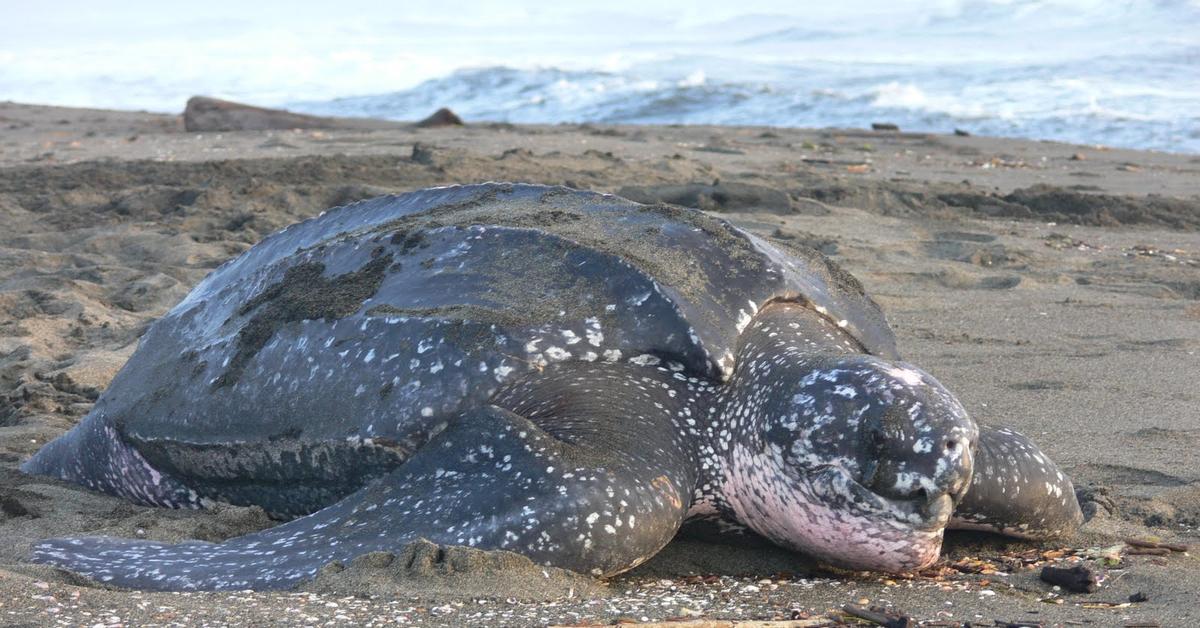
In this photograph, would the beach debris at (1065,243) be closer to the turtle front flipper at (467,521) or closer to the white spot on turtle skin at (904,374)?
the white spot on turtle skin at (904,374)

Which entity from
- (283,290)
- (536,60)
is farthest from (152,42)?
(283,290)

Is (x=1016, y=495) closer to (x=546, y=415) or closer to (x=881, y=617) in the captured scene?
(x=881, y=617)

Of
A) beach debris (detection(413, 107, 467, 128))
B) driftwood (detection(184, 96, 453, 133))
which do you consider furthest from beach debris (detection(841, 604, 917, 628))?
beach debris (detection(413, 107, 467, 128))

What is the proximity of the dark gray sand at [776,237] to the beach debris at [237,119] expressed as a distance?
43 centimetres

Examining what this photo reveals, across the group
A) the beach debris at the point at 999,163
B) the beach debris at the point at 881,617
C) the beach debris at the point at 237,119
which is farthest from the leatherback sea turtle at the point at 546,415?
the beach debris at the point at 237,119

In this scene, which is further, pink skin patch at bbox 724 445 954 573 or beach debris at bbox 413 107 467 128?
beach debris at bbox 413 107 467 128

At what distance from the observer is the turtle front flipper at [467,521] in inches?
93.2

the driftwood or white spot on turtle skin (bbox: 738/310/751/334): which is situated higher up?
the driftwood

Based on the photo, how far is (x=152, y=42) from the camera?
106 feet

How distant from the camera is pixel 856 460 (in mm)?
2426

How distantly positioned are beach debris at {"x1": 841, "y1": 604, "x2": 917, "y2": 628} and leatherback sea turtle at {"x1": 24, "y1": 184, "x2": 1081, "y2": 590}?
0.29 meters

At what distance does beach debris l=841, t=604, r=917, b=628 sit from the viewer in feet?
6.93

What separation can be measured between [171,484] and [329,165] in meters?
5.02

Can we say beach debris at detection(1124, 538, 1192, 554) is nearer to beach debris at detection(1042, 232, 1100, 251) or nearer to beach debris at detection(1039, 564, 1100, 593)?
beach debris at detection(1039, 564, 1100, 593)
